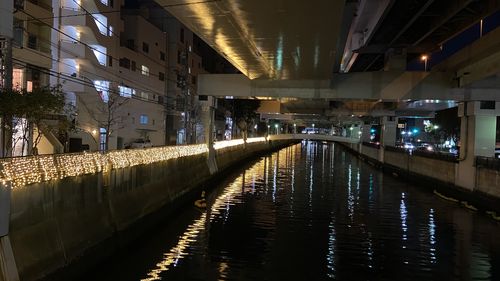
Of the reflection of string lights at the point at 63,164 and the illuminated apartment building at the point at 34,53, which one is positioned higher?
the illuminated apartment building at the point at 34,53

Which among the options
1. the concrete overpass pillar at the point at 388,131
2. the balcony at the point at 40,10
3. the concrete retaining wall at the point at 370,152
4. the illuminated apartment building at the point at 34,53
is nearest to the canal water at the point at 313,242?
the illuminated apartment building at the point at 34,53

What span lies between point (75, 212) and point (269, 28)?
766 centimetres

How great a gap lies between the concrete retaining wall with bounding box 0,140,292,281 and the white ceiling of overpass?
4686mm

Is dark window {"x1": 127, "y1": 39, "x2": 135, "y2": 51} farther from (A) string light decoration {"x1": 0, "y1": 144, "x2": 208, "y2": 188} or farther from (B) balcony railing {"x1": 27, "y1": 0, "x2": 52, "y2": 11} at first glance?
(A) string light decoration {"x1": 0, "y1": 144, "x2": 208, "y2": 188}

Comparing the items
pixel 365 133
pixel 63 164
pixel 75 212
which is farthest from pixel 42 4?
pixel 365 133

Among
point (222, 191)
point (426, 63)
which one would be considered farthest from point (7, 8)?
point (426, 63)

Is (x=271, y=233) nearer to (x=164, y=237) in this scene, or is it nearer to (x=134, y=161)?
(x=164, y=237)

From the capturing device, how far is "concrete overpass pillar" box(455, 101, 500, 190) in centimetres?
2459

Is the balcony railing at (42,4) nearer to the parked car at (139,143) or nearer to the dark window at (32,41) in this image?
the dark window at (32,41)

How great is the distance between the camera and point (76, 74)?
123 ft

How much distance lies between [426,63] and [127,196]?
24.8m

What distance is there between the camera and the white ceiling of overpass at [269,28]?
39.5ft

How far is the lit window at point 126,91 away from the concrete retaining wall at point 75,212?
2990 cm

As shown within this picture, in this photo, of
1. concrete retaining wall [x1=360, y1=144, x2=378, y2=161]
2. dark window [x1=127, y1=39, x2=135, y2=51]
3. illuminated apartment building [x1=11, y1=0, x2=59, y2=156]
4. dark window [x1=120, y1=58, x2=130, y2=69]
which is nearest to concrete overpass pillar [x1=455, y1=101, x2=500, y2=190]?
illuminated apartment building [x1=11, y1=0, x2=59, y2=156]
